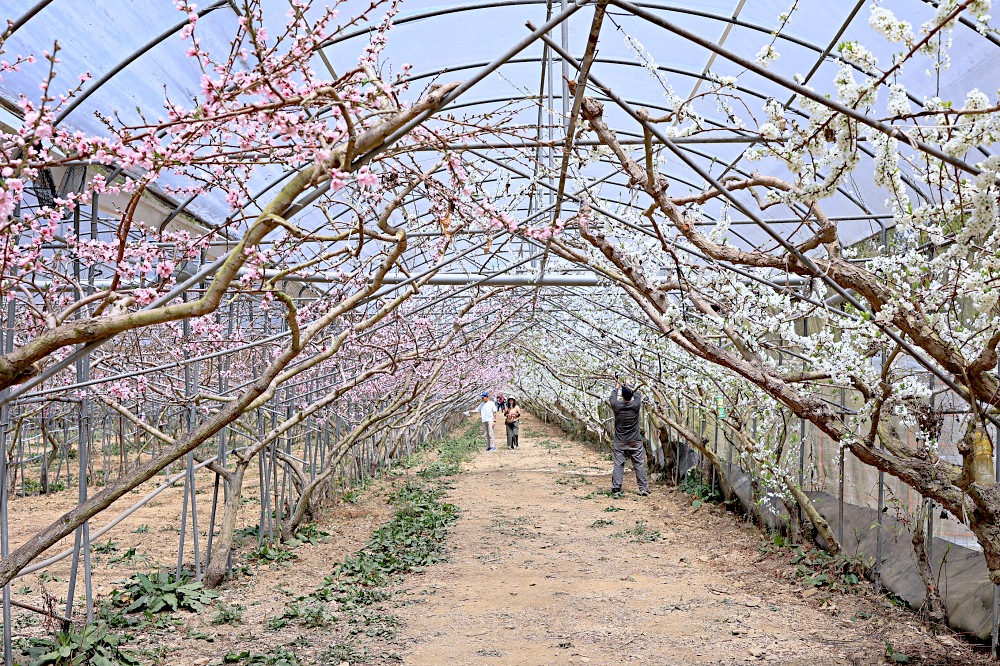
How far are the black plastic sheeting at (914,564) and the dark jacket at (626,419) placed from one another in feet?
15.3

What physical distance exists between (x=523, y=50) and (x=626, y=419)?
8019mm

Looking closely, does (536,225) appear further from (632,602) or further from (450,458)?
(450,458)

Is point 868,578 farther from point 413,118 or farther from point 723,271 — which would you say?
point 413,118

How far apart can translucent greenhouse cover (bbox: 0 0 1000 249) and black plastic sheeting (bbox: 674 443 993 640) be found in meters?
2.48

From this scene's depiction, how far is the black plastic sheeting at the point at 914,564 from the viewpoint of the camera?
503 cm

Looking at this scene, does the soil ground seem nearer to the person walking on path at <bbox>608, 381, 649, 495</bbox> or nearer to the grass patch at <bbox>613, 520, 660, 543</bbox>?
the grass patch at <bbox>613, 520, 660, 543</bbox>

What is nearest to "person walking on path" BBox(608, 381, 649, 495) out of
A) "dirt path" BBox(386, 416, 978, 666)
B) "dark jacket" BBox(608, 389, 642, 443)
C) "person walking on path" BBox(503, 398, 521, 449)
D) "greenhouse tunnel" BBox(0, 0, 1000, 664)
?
"dark jacket" BBox(608, 389, 642, 443)

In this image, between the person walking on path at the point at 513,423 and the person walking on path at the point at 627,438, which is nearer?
the person walking on path at the point at 627,438

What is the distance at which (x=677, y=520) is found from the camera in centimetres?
1040

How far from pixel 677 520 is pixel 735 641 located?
500 cm

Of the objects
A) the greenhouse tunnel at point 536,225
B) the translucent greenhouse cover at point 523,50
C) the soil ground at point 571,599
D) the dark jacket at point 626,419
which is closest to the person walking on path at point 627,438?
Result: the dark jacket at point 626,419

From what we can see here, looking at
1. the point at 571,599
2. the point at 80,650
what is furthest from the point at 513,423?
the point at 80,650

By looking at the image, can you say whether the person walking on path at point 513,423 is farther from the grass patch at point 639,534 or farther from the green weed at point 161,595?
the green weed at point 161,595

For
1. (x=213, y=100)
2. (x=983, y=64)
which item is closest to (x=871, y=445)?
(x=983, y=64)
